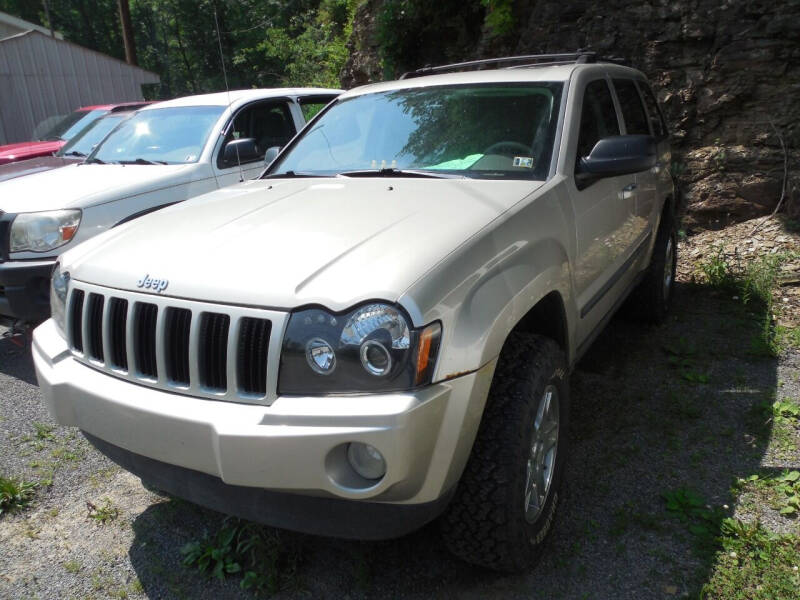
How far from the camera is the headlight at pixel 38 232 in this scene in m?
4.50

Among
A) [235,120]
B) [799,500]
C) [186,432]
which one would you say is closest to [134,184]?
[235,120]

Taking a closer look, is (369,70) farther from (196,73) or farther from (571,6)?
(196,73)

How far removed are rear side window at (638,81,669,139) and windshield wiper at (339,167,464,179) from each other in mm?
2375

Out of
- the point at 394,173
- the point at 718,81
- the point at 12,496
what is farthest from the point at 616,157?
the point at 718,81

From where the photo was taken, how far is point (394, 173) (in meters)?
3.28

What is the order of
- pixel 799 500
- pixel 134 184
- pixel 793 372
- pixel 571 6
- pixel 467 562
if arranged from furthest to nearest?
pixel 571 6, pixel 134 184, pixel 793 372, pixel 799 500, pixel 467 562

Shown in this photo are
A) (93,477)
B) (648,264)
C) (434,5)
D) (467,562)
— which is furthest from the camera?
(434,5)

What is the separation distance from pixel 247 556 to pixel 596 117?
108 inches

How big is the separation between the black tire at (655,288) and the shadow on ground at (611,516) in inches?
22.7

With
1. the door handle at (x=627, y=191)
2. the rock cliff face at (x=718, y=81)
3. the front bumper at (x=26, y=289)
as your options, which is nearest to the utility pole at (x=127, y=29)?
the rock cliff face at (x=718, y=81)

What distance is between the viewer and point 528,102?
3.36 m

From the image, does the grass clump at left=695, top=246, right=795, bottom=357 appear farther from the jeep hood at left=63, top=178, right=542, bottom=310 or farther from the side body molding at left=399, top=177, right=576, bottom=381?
the jeep hood at left=63, top=178, right=542, bottom=310

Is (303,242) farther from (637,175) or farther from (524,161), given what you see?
(637,175)

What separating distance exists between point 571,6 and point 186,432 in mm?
8071
